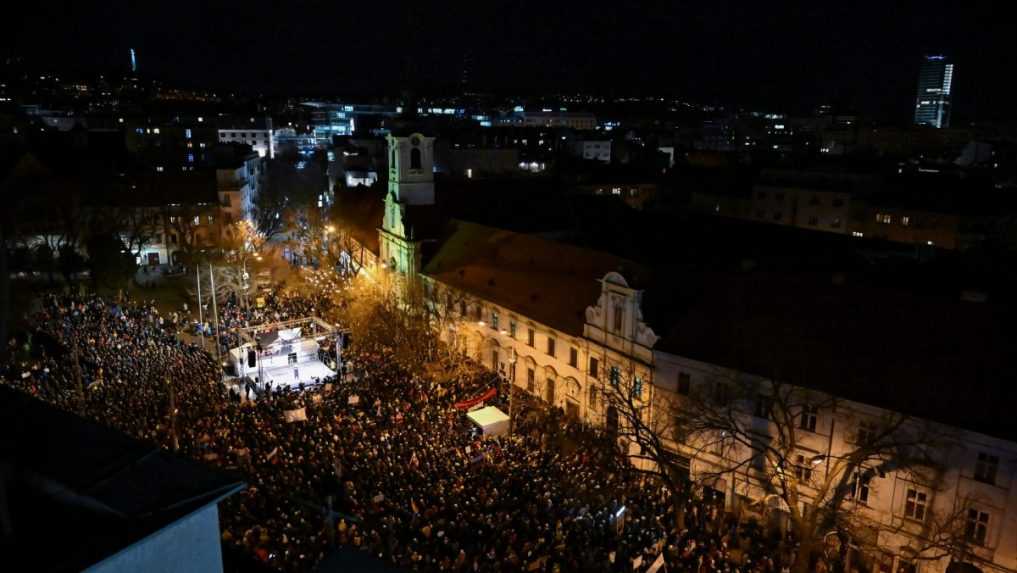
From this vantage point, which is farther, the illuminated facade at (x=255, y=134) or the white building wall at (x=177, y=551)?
the illuminated facade at (x=255, y=134)

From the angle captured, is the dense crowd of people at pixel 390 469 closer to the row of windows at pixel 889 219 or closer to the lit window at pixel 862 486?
the lit window at pixel 862 486

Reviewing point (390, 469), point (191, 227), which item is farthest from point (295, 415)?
point (191, 227)

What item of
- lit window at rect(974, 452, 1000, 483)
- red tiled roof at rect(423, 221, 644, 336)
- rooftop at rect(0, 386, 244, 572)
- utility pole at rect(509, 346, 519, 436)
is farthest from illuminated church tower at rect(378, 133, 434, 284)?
rooftop at rect(0, 386, 244, 572)

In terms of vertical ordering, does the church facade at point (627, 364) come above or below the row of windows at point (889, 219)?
below

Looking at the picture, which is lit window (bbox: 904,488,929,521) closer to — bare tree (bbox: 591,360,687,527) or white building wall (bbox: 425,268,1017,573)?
white building wall (bbox: 425,268,1017,573)

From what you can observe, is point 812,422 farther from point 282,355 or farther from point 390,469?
point 282,355

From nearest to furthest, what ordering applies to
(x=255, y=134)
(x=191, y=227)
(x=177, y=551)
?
(x=177, y=551), (x=191, y=227), (x=255, y=134)

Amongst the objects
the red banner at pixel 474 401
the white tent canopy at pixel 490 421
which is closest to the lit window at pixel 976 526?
the white tent canopy at pixel 490 421
